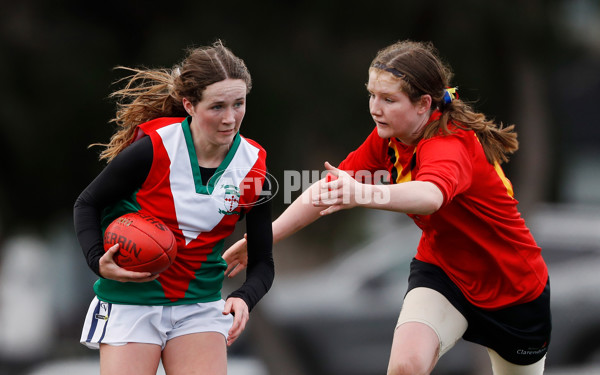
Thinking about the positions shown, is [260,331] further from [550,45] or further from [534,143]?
[550,45]

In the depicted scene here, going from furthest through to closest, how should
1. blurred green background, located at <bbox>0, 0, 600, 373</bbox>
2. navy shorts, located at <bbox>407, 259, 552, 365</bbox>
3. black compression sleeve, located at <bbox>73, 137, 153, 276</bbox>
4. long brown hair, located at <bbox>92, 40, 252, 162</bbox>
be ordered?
blurred green background, located at <bbox>0, 0, 600, 373</bbox> → navy shorts, located at <bbox>407, 259, 552, 365</bbox> → long brown hair, located at <bbox>92, 40, 252, 162</bbox> → black compression sleeve, located at <bbox>73, 137, 153, 276</bbox>

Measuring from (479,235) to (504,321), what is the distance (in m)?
0.44

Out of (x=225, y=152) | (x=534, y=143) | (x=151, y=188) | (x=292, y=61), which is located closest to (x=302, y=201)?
(x=225, y=152)

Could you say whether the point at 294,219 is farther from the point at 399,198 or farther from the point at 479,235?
the point at 399,198

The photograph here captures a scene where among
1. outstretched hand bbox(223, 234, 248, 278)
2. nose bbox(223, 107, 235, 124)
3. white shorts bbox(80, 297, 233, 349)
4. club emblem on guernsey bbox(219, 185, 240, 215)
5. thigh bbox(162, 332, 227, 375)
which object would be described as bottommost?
thigh bbox(162, 332, 227, 375)

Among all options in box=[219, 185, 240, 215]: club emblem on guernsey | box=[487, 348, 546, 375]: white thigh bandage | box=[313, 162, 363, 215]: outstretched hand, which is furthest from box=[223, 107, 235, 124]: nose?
box=[487, 348, 546, 375]: white thigh bandage

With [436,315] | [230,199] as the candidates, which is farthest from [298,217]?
[436,315]

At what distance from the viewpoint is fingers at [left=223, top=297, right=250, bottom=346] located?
328 cm

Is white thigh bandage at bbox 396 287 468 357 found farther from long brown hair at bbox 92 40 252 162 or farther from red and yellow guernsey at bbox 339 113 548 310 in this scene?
long brown hair at bbox 92 40 252 162

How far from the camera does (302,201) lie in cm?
393

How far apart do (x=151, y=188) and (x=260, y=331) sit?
18.4 ft

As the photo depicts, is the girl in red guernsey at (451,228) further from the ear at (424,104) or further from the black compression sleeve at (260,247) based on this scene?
the black compression sleeve at (260,247)

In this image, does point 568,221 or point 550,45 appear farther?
point 568,221

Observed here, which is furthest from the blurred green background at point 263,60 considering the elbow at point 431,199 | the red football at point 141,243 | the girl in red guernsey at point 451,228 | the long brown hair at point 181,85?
the elbow at point 431,199
